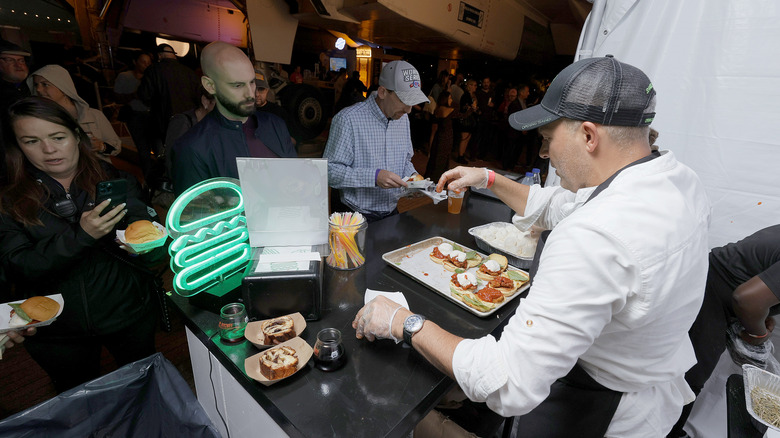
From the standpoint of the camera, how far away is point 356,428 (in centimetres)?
89

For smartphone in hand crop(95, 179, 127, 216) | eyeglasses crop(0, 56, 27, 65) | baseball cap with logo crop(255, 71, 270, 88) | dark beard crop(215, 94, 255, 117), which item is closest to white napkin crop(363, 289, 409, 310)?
smartphone in hand crop(95, 179, 127, 216)

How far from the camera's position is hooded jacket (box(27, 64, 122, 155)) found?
2939 millimetres

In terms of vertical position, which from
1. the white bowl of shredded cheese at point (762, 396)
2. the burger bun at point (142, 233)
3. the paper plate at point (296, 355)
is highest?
the burger bun at point (142, 233)

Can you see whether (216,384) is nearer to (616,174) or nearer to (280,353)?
(280,353)

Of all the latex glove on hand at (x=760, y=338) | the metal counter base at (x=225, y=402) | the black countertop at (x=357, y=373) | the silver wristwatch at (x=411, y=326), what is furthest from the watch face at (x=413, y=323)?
the latex glove on hand at (x=760, y=338)

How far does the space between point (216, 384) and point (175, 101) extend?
3736mm

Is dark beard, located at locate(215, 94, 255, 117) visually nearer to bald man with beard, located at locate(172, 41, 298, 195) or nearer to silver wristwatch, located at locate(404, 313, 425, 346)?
bald man with beard, located at locate(172, 41, 298, 195)

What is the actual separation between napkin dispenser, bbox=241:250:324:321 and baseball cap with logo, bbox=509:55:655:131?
0.98 meters

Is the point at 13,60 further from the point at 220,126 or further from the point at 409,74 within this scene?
the point at 409,74

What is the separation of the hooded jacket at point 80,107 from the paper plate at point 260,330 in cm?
343

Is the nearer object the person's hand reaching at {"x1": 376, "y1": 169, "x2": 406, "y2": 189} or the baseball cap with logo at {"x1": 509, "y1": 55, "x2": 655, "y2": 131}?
the baseball cap with logo at {"x1": 509, "y1": 55, "x2": 655, "y2": 131}

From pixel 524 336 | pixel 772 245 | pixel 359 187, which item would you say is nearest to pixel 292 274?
pixel 524 336

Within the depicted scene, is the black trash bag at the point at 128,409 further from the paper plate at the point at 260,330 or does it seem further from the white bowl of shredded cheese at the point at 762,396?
the white bowl of shredded cheese at the point at 762,396

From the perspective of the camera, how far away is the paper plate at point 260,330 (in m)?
1.11
